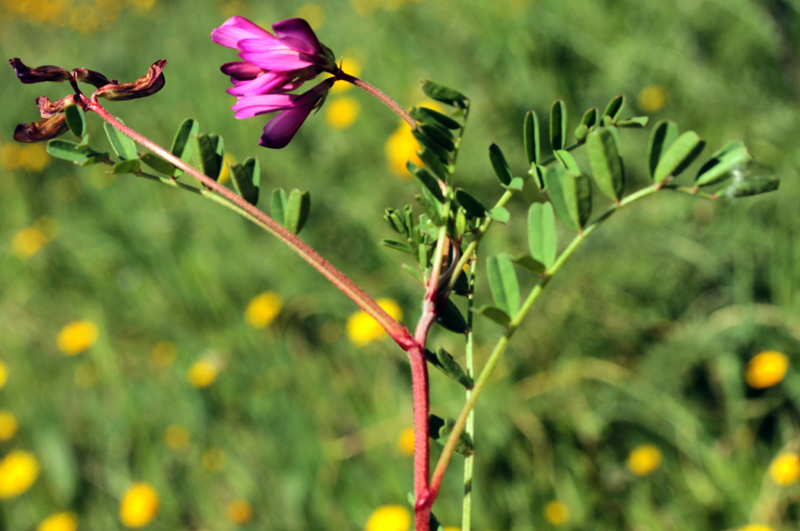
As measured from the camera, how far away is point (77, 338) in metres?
1.83

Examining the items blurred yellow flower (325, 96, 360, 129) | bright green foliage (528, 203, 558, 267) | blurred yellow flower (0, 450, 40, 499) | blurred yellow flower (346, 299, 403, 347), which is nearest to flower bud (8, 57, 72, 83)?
bright green foliage (528, 203, 558, 267)

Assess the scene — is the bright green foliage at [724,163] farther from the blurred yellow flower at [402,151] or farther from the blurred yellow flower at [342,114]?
the blurred yellow flower at [342,114]

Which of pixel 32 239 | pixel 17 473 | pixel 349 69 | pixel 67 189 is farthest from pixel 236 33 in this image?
pixel 67 189

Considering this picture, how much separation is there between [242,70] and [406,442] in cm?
101

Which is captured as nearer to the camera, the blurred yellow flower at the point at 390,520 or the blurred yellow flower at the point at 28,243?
the blurred yellow flower at the point at 390,520

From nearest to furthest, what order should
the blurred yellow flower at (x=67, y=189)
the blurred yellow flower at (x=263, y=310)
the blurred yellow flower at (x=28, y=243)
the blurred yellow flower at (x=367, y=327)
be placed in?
the blurred yellow flower at (x=367, y=327)
the blurred yellow flower at (x=263, y=310)
the blurred yellow flower at (x=28, y=243)
the blurred yellow flower at (x=67, y=189)

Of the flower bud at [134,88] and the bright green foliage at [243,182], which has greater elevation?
the flower bud at [134,88]

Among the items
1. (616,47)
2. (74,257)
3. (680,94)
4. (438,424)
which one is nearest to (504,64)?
(616,47)

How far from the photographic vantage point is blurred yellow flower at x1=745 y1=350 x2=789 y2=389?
1.12 metres

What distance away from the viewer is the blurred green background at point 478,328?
46.3 inches

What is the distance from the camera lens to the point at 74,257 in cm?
212

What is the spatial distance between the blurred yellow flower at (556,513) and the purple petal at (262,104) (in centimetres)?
96

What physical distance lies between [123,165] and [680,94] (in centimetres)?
153

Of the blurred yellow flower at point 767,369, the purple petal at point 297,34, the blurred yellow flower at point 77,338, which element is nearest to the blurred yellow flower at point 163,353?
the blurred yellow flower at point 77,338
